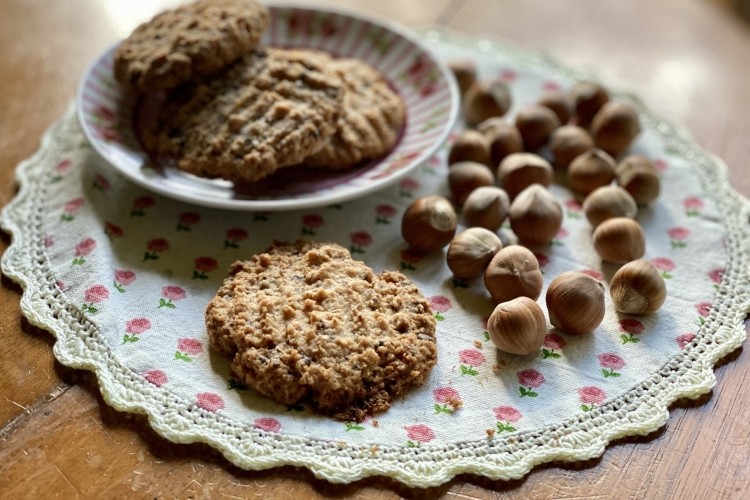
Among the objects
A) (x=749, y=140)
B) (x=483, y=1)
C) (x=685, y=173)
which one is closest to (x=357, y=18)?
(x=483, y=1)

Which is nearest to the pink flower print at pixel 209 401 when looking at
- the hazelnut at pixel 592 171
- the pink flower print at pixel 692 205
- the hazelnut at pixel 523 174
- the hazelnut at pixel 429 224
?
the hazelnut at pixel 429 224

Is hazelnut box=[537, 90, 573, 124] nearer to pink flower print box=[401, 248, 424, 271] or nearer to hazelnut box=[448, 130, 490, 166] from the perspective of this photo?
hazelnut box=[448, 130, 490, 166]

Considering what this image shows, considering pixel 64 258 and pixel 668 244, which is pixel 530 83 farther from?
pixel 64 258

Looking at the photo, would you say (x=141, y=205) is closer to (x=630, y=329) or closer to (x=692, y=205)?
(x=630, y=329)

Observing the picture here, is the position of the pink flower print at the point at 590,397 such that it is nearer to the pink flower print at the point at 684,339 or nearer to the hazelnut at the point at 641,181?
the pink flower print at the point at 684,339

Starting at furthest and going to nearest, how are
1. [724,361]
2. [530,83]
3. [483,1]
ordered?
[483,1] → [530,83] → [724,361]

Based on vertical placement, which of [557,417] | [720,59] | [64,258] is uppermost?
[720,59]

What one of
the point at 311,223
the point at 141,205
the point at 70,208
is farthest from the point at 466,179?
the point at 70,208
